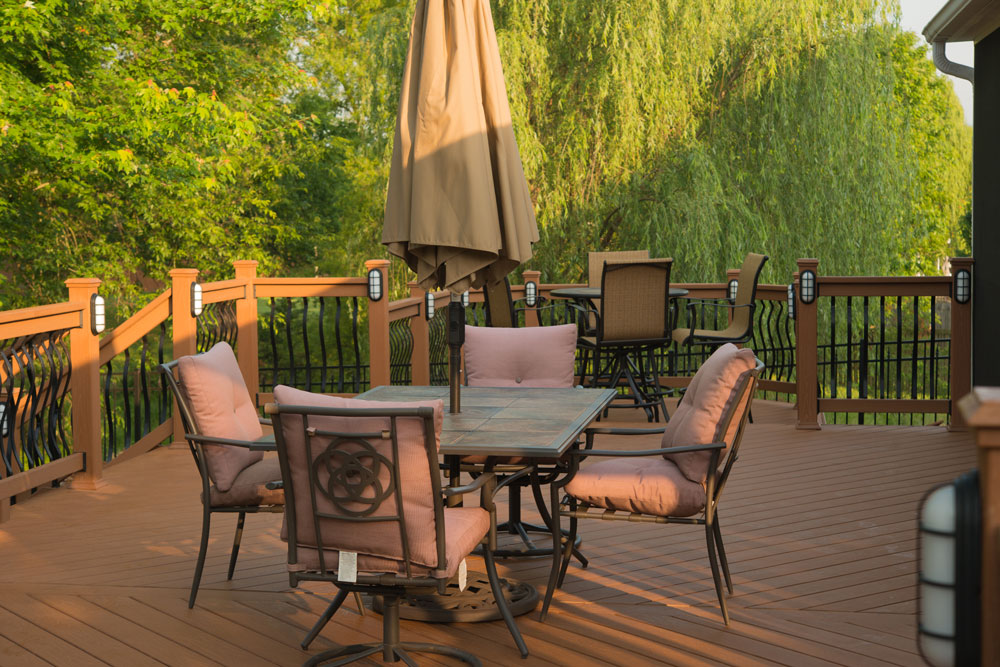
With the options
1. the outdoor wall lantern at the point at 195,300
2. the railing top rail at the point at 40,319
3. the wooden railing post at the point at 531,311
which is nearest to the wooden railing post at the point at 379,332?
the outdoor wall lantern at the point at 195,300

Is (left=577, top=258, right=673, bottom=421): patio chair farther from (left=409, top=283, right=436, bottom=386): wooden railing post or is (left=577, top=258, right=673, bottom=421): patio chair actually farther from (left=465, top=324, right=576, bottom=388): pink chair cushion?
(left=465, top=324, right=576, bottom=388): pink chair cushion

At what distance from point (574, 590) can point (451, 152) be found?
1715mm

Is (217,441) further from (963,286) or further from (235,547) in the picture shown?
(963,286)

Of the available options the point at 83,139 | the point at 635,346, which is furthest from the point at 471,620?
the point at 83,139

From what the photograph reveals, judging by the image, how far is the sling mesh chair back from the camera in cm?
360

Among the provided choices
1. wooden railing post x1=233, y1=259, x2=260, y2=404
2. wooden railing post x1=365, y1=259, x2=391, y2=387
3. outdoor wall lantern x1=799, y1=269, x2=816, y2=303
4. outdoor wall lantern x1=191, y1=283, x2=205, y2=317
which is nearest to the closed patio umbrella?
outdoor wall lantern x1=191, y1=283, x2=205, y2=317

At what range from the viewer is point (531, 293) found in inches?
338

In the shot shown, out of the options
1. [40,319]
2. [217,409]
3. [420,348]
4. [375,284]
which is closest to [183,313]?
A: [40,319]

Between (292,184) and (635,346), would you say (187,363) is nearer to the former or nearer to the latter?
(635,346)

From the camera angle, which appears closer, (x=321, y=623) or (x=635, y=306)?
(x=321, y=623)

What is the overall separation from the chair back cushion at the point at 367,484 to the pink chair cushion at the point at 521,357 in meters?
2.12

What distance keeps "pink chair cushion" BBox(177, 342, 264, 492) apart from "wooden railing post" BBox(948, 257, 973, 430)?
507cm

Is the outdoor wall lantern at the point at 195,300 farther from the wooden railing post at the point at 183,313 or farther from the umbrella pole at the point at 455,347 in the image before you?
the umbrella pole at the point at 455,347

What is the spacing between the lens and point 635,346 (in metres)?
7.45
